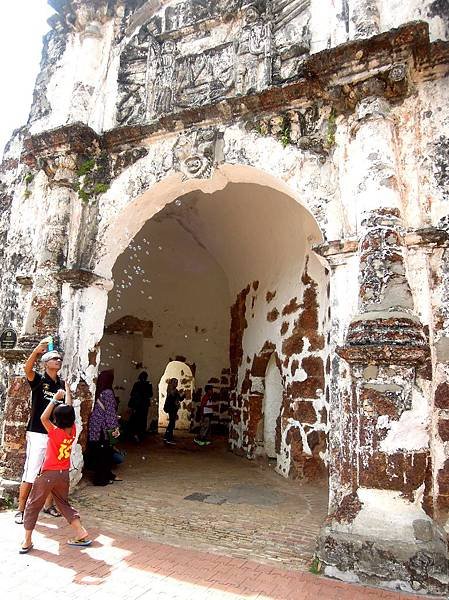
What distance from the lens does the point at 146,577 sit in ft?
9.32

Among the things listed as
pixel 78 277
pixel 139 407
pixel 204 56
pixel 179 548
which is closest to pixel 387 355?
pixel 179 548

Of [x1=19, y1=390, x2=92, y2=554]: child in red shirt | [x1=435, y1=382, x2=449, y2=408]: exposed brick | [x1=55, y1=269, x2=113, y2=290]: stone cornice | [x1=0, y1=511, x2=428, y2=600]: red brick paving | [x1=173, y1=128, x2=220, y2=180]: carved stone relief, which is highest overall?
[x1=173, y1=128, x2=220, y2=180]: carved stone relief

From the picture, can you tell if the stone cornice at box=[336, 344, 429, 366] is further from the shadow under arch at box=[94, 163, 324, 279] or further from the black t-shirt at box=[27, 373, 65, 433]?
the black t-shirt at box=[27, 373, 65, 433]

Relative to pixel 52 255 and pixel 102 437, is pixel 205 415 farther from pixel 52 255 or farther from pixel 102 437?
pixel 52 255

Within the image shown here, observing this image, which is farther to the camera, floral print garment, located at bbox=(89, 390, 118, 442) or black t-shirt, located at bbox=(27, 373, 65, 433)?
floral print garment, located at bbox=(89, 390, 118, 442)

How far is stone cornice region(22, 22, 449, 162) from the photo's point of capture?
3721mm

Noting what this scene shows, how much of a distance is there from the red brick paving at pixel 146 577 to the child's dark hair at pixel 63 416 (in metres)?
0.85

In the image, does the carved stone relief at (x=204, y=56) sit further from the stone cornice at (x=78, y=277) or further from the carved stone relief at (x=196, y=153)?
the stone cornice at (x=78, y=277)

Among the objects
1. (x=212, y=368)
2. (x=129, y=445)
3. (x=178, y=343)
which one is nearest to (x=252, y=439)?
(x=129, y=445)

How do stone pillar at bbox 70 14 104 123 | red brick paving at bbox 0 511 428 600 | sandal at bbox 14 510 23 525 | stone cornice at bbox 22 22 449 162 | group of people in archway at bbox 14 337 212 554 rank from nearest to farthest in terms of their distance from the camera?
1. red brick paving at bbox 0 511 428 600
2. group of people in archway at bbox 14 337 212 554
3. stone cornice at bbox 22 22 449 162
4. sandal at bbox 14 510 23 525
5. stone pillar at bbox 70 14 104 123

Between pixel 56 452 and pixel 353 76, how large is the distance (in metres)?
3.72

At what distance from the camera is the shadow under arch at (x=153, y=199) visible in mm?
4809

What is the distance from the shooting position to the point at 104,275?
17.4 feet

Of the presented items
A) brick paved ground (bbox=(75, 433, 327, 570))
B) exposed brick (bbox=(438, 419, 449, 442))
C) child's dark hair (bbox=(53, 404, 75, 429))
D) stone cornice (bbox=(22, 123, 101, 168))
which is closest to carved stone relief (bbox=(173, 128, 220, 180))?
stone cornice (bbox=(22, 123, 101, 168))
